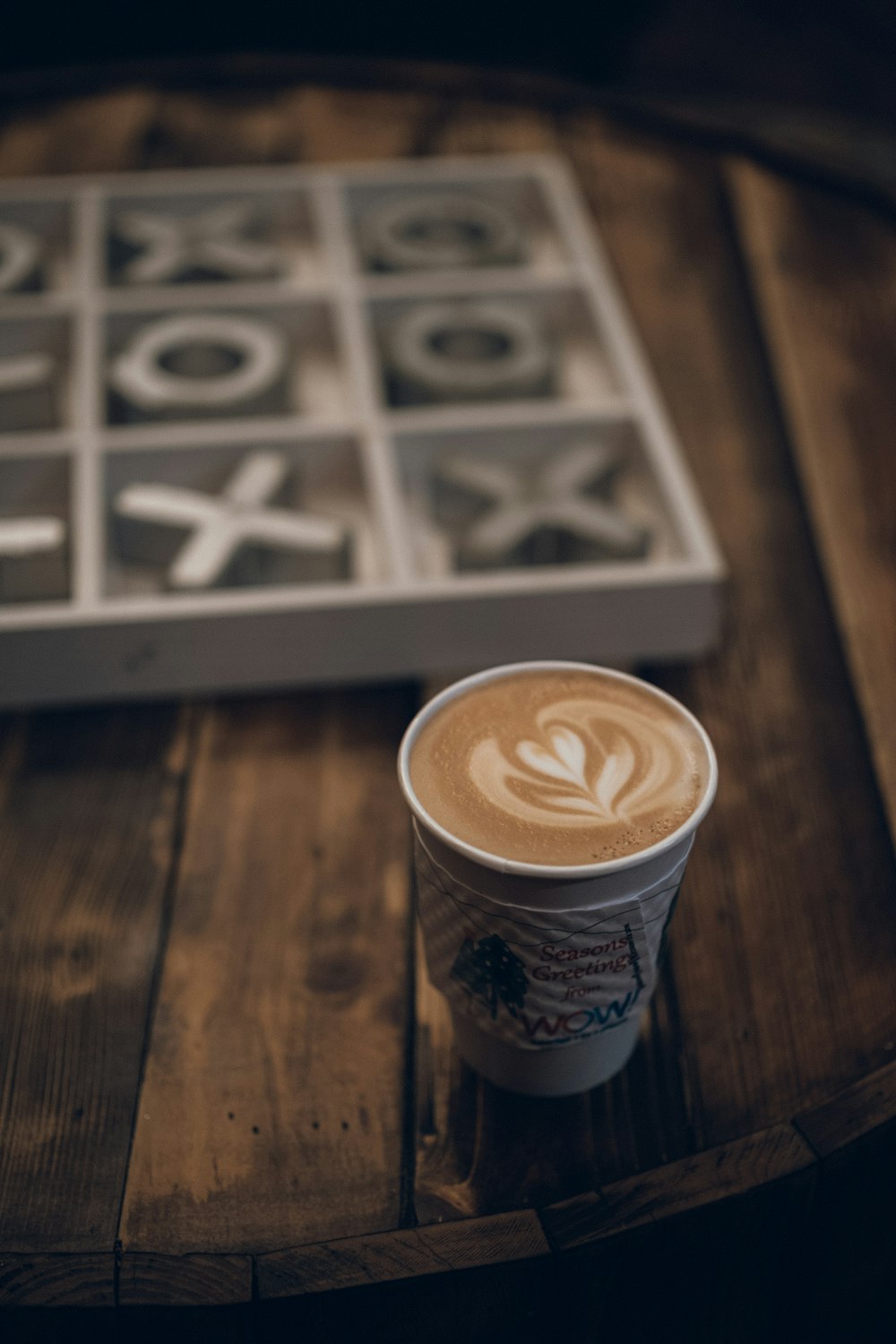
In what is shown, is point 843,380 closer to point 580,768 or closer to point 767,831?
point 767,831

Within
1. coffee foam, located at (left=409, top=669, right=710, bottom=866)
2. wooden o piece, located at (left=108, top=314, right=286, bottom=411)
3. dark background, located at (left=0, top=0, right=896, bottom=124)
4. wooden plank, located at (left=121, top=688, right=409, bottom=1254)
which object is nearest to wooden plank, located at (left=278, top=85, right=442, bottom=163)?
wooden o piece, located at (left=108, top=314, right=286, bottom=411)

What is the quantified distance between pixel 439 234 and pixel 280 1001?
129 cm

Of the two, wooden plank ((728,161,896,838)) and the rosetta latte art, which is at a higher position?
the rosetta latte art

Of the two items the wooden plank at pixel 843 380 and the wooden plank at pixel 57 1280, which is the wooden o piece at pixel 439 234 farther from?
the wooden plank at pixel 57 1280

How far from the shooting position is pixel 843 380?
57.8 inches

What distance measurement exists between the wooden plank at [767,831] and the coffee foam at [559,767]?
204 millimetres

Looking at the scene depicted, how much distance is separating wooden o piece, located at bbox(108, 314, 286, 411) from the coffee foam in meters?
0.75

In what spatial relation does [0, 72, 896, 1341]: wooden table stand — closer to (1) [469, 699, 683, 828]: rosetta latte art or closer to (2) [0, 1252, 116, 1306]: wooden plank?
(2) [0, 1252, 116, 1306]: wooden plank

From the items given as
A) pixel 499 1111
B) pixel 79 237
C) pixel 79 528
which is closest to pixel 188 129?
pixel 79 237

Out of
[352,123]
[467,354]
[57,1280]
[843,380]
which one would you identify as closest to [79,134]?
[352,123]

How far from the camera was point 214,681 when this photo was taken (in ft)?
3.61

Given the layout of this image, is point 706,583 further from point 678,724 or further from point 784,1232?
point 784,1232

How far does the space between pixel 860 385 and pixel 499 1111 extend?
1.05 metres

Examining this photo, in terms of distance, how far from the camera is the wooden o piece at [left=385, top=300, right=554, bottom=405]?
1.40 meters
